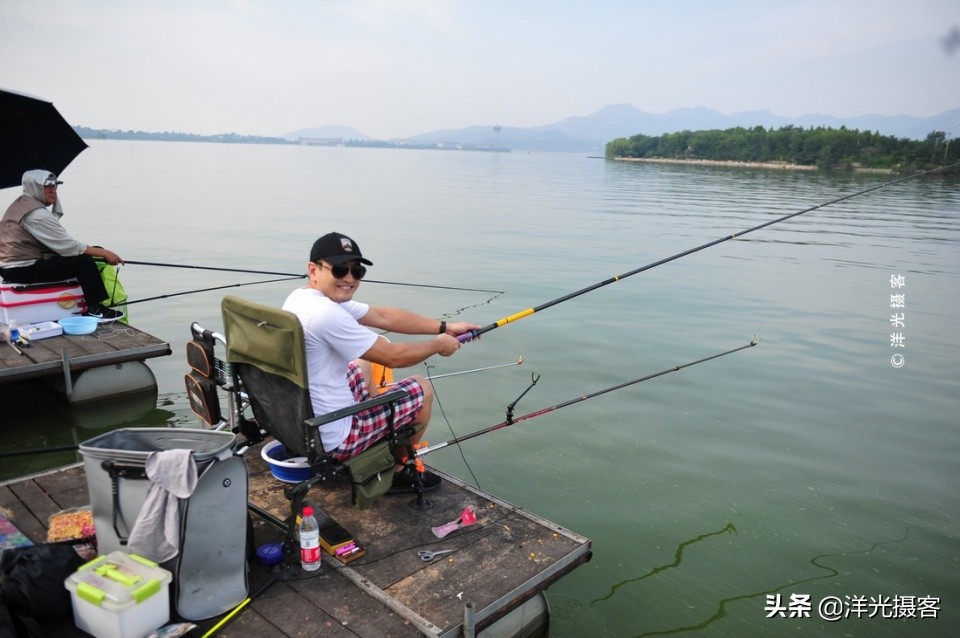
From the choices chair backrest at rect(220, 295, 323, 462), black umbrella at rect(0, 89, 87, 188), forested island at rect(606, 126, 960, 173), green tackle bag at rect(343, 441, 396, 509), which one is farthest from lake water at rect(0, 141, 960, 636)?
forested island at rect(606, 126, 960, 173)

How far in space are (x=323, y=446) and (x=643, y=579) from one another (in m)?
2.44

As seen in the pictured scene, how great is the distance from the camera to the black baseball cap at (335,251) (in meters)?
3.51

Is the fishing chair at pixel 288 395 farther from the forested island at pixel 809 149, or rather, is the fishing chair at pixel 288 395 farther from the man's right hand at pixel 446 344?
the forested island at pixel 809 149

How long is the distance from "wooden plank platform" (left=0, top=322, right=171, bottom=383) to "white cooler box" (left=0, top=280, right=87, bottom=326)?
412 millimetres

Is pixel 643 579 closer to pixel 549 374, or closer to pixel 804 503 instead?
pixel 804 503

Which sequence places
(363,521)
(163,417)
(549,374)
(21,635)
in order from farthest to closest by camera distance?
1. (549,374)
2. (163,417)
3. (363,521)
4. (21,635)

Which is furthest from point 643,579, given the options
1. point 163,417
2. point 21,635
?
point 163,417

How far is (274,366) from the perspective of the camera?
3410mm

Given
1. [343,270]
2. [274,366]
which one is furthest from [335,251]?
[274,366]

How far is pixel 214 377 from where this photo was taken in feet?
14.0
